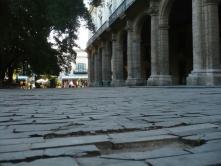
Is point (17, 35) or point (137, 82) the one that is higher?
point (17, 35)

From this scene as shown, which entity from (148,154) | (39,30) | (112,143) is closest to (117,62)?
(39,30)

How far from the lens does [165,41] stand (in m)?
22.1

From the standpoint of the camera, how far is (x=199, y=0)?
16719 mm

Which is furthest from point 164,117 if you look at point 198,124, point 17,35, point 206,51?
point 17,35

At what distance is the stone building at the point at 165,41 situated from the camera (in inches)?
648

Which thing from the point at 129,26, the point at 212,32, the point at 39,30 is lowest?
the point at 212,32

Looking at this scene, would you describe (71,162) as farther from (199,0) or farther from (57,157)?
(199,0)

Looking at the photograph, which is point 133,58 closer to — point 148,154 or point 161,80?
point 161,80

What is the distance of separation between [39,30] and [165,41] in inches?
328

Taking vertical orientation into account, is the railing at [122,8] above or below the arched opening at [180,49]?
above

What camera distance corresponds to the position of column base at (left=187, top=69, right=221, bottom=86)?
1562cm

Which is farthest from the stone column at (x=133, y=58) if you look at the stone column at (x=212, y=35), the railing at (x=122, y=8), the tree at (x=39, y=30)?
the stone column at (x=212, y=35)

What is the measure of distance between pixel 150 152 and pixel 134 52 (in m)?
25.5

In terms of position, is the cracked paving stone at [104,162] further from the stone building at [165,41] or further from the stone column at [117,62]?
the stone column at [117,62]
